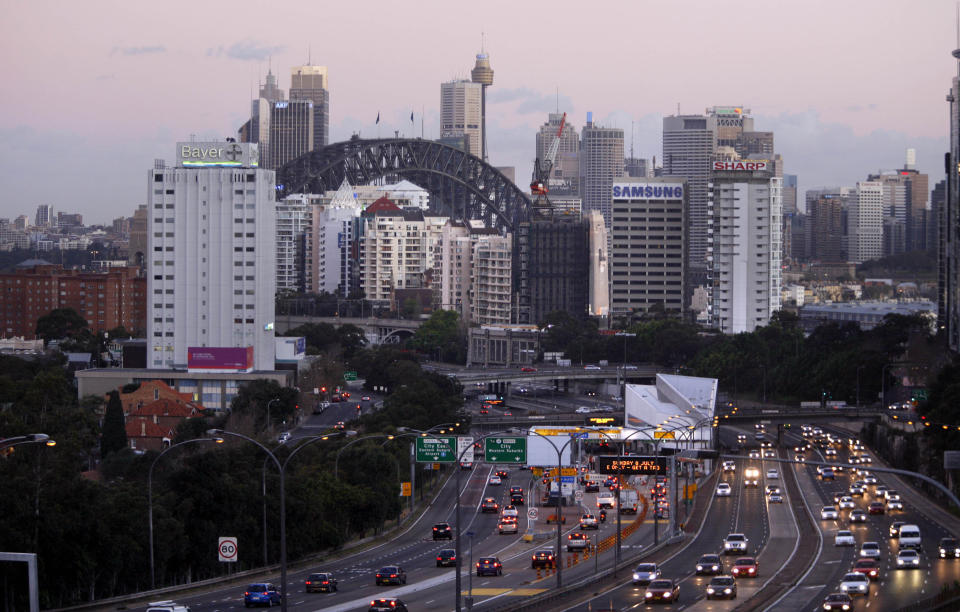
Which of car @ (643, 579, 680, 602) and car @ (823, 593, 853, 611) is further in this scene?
car @ (643, 579, 680, 602)

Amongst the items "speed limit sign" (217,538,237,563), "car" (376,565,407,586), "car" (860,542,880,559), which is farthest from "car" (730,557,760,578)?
"speed limit sign" (217,538,237,563)

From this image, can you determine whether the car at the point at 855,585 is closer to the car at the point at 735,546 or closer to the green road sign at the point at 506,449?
the car at the point at 735,546

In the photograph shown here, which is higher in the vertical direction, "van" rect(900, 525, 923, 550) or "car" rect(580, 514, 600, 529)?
"van" rect(900, 525, 923, 550)

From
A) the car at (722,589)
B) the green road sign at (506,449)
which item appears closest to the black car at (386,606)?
the car at (722,589)

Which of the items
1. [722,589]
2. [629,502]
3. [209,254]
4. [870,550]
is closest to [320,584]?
[722,589]

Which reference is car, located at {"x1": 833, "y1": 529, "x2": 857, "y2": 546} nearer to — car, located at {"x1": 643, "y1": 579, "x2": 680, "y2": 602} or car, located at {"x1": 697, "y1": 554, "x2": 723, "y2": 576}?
car, located at {"x1": 697, "y1": 554, "x2": 723, "y2": 576}

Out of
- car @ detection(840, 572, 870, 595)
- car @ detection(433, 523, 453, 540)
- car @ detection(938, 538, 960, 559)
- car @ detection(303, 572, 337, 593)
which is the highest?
car @ detection(840, 572, 870, 595)
